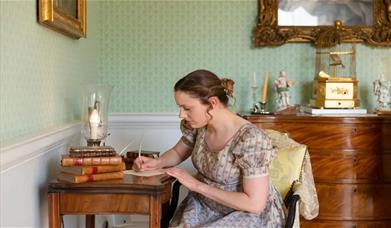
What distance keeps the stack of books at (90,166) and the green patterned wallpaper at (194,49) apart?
5.86ft

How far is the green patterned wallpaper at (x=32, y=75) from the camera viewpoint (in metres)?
2.12

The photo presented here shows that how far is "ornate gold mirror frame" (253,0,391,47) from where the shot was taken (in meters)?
4.00

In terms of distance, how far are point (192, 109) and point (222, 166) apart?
0.90 ft

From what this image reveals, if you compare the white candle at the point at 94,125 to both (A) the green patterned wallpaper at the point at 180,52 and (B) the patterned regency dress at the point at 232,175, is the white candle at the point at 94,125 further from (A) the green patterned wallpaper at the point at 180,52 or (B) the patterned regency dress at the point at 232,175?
(A) the green patterned wallpaper at the point at 180,52

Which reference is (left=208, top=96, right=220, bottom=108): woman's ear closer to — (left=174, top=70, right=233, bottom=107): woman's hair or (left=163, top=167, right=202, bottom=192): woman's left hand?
(left=174, top=70, right=233, bottom=107): woman's hair

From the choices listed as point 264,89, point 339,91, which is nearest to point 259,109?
point 264,89

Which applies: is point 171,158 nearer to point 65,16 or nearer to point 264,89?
point 65,16

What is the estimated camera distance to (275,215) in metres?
2.39

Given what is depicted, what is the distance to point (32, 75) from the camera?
2.43 m

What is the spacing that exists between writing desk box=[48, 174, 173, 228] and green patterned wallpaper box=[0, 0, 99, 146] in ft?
0.98

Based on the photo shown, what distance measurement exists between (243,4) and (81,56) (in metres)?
1.30

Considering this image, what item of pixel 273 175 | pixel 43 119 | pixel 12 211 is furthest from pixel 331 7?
pixel 12 211

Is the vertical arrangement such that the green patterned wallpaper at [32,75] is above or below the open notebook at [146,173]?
above

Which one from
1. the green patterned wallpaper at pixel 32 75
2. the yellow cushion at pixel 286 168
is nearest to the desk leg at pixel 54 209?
the green patterned wallpaper at pixel 32 75
